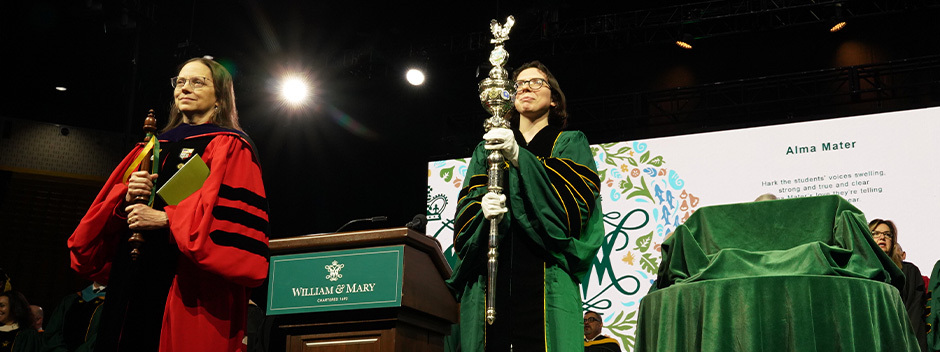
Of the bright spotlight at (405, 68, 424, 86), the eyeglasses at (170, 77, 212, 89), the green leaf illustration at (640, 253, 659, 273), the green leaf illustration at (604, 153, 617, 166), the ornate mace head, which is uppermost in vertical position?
the bright spotlight at (405, 68, 424, 86)

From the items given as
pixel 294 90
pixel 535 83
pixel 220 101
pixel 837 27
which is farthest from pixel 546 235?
pixel 294 90

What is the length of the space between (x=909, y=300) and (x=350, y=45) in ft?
20.4

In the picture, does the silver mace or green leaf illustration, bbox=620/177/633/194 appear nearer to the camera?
the silver mace

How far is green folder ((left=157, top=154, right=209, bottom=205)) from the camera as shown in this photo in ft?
10.1

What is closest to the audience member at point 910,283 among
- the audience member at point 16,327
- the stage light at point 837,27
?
the stage light at point 837,27

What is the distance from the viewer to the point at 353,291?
344 centimetres

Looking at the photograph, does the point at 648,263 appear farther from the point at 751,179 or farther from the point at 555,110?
the point at 555,110

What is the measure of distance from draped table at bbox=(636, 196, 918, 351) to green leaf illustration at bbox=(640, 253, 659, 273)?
4612mm

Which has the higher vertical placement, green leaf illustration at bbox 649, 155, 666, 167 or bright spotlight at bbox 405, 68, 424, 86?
bright spotlight at bbox 405, 68, 424, 86

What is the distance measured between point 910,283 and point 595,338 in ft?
8.08

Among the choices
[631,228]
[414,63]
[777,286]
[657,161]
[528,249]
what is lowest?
[777,286]

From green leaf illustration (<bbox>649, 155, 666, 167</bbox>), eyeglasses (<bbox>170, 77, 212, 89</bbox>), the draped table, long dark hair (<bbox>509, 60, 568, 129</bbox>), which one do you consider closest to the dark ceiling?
green leaf illustration (<bbox>649, 155, 666, 167</bbox>)

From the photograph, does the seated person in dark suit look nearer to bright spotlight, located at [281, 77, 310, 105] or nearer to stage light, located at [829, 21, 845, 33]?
stage light, located at [829, 21, 845, 33]

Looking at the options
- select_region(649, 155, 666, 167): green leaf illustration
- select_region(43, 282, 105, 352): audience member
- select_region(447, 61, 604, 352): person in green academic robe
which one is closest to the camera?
select_region(447, 61, 604, 352): person in green academic robe
